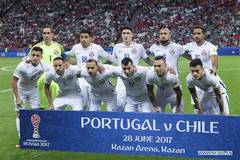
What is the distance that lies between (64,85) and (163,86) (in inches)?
90.2

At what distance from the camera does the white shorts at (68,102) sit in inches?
428

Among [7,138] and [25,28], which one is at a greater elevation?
[25,28]

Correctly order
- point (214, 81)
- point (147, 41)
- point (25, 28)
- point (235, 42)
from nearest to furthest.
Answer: point (214, 81) → point (235, 42) → point (147, 41) → point (25, 28)

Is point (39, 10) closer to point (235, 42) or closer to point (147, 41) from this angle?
point (147, 41)

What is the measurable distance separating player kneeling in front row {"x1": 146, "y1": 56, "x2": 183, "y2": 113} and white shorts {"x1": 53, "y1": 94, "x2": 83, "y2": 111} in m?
1.80

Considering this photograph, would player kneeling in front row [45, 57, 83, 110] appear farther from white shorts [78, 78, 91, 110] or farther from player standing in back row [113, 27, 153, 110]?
player standing in back row [113, 27, 153, 110]

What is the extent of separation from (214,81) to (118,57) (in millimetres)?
2944

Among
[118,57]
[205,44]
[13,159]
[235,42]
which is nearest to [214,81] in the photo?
[205,44]

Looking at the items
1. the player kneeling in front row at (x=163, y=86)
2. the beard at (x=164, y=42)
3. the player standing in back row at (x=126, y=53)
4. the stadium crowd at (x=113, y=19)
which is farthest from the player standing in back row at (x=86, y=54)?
the stadium crowd at (x=113, y=19)

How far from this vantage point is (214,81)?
31.2ft

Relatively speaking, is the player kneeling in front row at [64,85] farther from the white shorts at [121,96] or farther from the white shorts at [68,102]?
the white shorts at [121,96]

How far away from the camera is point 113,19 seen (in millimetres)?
48500

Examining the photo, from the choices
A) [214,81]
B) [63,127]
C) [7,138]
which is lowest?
[7,138]
